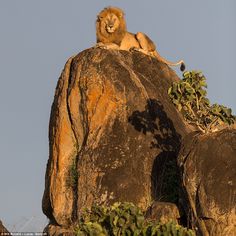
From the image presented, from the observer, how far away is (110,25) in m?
34.2

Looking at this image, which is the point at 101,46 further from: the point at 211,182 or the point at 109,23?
the point at 211,182

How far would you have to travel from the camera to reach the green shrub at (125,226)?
66.5ft

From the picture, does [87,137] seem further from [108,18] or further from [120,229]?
[120,229]

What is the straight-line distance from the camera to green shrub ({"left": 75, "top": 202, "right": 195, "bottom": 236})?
2027cm

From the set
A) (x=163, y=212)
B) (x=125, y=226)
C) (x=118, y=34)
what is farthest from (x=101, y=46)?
(x=125, y=226)

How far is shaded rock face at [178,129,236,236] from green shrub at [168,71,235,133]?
1.34m

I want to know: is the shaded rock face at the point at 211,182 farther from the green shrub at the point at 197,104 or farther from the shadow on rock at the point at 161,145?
the shadow on rock at the point at 161,145

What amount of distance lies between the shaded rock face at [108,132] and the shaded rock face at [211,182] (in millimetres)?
3484

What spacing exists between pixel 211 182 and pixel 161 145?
17.7 feet

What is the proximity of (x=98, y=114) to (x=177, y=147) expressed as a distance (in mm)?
2831

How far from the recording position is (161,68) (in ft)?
105

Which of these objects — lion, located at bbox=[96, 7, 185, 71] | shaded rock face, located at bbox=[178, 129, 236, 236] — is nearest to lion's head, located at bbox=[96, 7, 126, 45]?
lion, located at bbox=[96, 7, 185, 71]

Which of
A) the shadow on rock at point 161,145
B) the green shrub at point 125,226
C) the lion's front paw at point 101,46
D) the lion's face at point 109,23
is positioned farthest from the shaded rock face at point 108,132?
the green shrub at point 125,226

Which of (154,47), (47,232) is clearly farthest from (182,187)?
(154,47)
